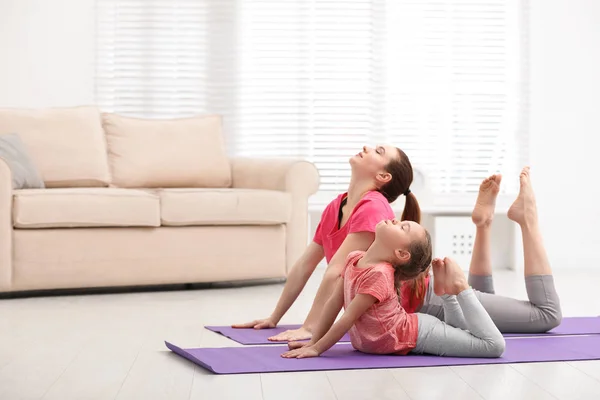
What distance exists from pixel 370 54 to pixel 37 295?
8.98 feet

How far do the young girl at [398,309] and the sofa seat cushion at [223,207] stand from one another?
1.77 metres

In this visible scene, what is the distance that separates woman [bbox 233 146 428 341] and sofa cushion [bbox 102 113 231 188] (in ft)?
6.23

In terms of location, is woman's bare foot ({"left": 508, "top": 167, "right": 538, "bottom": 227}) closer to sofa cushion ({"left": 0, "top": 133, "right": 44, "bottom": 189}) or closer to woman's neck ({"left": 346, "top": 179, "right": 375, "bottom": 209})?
woman's neck ({"left": 346, "top": 179, "right": 375, "bottom": 209})

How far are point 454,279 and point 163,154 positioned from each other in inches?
105

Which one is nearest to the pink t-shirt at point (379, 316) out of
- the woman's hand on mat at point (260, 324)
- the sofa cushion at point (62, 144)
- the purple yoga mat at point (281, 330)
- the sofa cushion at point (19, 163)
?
the purple yoga mat at point (281, 330)

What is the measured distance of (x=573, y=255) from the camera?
5.82 meters

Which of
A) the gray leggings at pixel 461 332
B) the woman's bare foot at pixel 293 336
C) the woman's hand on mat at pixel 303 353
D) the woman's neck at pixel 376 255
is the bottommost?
the woman's bare foot at pixel 293 336

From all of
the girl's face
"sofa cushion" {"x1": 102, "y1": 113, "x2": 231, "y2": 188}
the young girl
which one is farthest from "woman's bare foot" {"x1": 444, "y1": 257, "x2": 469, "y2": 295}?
"sofa cushion" {"x1": 102, "y1": 113, "x2": 231, "y2": 188}

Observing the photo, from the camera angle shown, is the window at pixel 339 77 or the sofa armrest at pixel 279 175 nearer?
the sofa armrest at pixel 279 175

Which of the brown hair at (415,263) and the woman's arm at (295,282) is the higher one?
the brown hair at (415,263)

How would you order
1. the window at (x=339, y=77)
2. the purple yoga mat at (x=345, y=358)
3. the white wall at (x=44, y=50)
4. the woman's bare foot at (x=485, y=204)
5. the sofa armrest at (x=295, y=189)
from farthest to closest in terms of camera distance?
the window at (x=339, y=77) → the white wall at (x=44, y=50) → the sofa armrest at (x=295, y=189) → the woman's bare foot at (x=485, y=204) → the purple yoga mat at (x=345, y=358)

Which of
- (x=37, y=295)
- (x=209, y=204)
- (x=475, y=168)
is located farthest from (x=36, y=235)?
(x=475, y=168)

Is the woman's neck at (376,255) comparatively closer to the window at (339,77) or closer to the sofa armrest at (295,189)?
the sofa armrest at (295,189)

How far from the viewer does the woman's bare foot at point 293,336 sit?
110 inches
